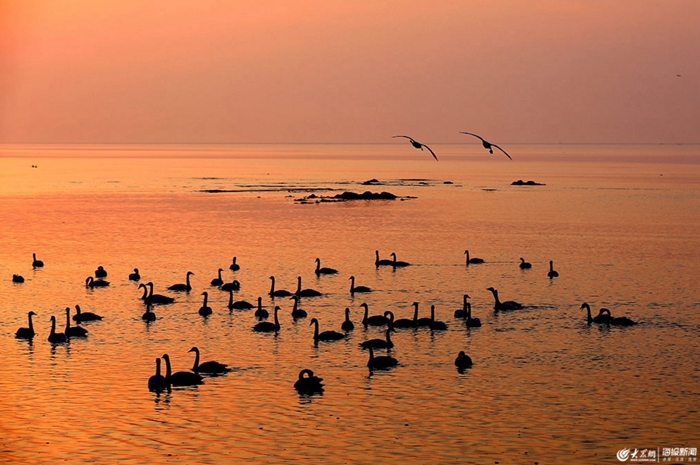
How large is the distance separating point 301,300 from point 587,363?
Answer: 15930 mm

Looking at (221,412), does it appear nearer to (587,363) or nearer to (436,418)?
(436,418)

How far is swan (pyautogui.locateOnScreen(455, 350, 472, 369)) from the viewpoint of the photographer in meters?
32.4

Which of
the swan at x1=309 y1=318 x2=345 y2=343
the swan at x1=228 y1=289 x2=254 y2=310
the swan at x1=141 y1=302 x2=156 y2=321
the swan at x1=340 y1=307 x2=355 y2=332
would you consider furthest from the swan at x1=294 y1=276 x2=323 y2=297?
the swan at x1=309 y1=318 x2=345 y2=343

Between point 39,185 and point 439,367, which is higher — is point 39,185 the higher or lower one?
the higher one

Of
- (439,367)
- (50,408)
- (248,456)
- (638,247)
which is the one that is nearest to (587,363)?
(439,367)

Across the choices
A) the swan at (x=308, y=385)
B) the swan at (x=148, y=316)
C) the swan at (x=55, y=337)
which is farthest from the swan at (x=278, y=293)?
the swan at (x=308, y=385)

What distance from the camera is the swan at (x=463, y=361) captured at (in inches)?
1277

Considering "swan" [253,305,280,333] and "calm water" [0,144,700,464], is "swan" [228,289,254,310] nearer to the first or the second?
"calm water" [0,144,700,464]

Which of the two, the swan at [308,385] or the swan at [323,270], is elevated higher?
the swan at [323,270]

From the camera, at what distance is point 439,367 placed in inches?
1280

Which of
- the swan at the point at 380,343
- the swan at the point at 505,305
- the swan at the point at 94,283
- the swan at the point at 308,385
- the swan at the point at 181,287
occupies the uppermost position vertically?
the swan at the point at 94,283

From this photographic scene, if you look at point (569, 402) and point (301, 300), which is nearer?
point (569, 402)

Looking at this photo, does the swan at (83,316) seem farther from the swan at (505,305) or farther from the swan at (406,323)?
the swan at (505,305)

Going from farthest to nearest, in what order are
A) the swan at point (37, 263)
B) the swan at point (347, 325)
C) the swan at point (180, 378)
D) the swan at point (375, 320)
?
the swan at point (37, 263) → the swan at point (375, 320) → the swan at point (347, 325) → the swan at point (180, 378)
